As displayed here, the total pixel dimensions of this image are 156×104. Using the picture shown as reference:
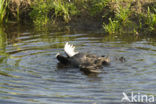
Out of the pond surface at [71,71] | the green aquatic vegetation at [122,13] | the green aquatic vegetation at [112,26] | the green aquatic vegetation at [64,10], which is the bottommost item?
the pond surface at [71,71]

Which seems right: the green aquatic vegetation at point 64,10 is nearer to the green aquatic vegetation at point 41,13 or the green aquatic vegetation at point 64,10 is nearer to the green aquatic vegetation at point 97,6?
the green aquatic vegetation at point 41,13

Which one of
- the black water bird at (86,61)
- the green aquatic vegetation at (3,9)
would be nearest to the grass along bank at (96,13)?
the green aquatic vegetation at (3,9)

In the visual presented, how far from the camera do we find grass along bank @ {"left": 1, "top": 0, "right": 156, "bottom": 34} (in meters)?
11.0

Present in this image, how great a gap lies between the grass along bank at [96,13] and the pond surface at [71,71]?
62 centimetres

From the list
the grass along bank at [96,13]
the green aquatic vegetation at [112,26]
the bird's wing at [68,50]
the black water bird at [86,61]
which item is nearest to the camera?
the black water bird at [86,61]

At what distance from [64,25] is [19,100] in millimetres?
6546

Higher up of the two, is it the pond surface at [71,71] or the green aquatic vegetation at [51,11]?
the green aquatic vegetation at [51,11]

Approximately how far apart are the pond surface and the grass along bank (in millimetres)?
615

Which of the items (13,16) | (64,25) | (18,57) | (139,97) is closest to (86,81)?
(139,97)

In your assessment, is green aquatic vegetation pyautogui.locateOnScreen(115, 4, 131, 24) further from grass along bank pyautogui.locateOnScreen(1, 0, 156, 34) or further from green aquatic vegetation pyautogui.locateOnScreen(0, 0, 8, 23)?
green aquatic vegetation pyautogui.locateOnScreen(0, 0, 8, 23)

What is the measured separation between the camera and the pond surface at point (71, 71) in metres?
6.06

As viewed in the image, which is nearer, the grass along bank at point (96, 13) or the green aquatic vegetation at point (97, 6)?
the grass along bank at point (96, 13)

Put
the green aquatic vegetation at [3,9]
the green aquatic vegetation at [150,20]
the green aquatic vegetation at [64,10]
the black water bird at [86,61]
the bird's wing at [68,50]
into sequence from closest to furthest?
the black water bird at [86,61] < the bird's wing at [68,50] < the green aquatic vegetation at [150,20] < the green aquatic vegetation at [64,10] < the green aquatic vegetation at [3,9]

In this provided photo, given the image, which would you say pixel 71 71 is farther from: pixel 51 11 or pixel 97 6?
pixel 51 11
